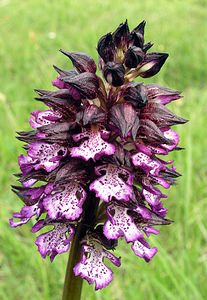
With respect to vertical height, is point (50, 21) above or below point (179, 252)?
above

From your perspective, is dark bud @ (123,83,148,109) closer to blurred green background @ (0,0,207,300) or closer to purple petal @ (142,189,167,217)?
purple petal @ (142,189,167,217)

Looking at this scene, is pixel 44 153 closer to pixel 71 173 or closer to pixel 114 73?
pixel 71 173

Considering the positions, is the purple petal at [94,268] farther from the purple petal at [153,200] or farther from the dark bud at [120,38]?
the dark bud at [120,38]

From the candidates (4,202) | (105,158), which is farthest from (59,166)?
(4,202)

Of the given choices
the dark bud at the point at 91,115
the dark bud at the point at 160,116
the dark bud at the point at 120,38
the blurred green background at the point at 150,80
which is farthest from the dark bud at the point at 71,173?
the blurred green background at the point at 150,80

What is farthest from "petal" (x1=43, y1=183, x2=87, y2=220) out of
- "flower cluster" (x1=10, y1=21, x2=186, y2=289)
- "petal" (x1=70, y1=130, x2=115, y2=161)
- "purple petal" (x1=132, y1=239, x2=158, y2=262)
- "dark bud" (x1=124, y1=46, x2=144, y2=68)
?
"dark bud" (x1=124, y1=46, x2=144, y2=68)

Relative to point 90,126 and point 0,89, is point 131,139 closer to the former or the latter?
point 90,126

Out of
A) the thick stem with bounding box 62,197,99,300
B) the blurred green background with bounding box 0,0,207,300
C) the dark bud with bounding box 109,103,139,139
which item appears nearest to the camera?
the dark bud with bounding box 109,103,139,139
